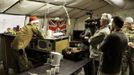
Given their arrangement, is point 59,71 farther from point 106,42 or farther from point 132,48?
point 132,48

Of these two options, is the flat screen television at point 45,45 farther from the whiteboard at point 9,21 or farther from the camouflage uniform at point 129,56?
the camouflage uniform at point 129,56

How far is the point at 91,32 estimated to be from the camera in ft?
12.8

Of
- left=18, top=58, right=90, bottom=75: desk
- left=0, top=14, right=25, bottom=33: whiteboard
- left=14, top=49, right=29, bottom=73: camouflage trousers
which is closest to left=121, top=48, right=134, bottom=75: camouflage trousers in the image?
left=18, top=58, right=90, bottom=75: desk

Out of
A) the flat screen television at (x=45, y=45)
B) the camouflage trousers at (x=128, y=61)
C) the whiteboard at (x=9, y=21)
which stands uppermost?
the whiteboard at (x=9, y=21)

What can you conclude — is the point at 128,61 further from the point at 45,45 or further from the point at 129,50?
the point at 45,45

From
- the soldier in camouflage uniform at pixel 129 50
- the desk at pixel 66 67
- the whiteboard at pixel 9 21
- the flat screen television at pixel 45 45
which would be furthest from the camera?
the whiteboard at pixel 9 21

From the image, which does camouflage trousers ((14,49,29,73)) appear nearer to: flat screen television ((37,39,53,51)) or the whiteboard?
flat screen television ((37,39,53,51))

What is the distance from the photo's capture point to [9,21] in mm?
4168

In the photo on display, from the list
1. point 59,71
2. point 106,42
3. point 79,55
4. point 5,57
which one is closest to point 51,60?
point 59,71

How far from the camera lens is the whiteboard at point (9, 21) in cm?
400

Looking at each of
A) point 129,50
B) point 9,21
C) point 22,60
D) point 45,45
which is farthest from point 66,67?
point 9,21

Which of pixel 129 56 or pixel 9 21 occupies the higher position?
pixel 9 21

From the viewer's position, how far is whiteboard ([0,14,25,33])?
400cm

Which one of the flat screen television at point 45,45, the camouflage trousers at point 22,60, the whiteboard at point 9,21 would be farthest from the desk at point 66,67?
the whiteboard at point 9,21
